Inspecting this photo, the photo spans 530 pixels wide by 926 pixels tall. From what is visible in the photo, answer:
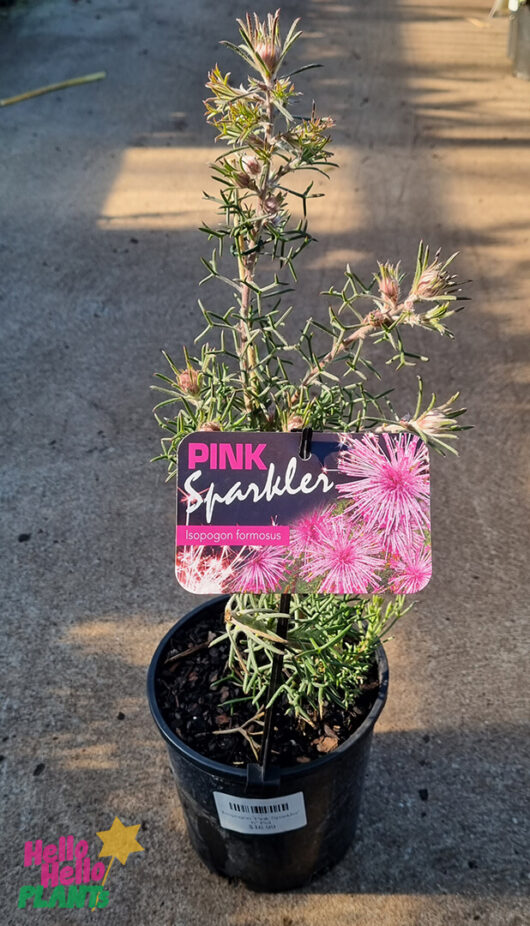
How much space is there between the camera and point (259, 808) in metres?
1.53

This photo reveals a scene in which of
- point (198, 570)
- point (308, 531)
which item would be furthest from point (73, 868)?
point (308, 531)

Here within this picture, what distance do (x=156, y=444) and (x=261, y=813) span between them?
1.65 m

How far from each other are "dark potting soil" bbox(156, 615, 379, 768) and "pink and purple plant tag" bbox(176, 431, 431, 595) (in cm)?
46

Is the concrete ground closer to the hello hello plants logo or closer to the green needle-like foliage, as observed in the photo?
the hello hello plants logo

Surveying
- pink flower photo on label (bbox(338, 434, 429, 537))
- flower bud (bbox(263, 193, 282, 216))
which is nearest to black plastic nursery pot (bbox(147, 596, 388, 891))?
pink flower photo on label (bbox(338, 434, 429, 537))

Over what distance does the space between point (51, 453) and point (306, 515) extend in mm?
1900

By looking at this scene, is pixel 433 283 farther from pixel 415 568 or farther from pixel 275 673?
pixel 275 673

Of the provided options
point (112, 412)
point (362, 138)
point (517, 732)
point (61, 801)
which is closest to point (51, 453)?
point (112, 412)

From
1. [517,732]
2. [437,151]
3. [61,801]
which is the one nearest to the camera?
[61,801]

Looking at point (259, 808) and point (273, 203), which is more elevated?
point (273, 203)

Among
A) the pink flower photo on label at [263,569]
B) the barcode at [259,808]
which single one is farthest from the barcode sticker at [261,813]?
the pink flower photo on label at [263,569]

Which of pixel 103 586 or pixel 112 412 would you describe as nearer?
pixel 103 586

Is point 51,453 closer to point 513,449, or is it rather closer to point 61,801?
point 61,801

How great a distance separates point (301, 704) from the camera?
5.47 feet
